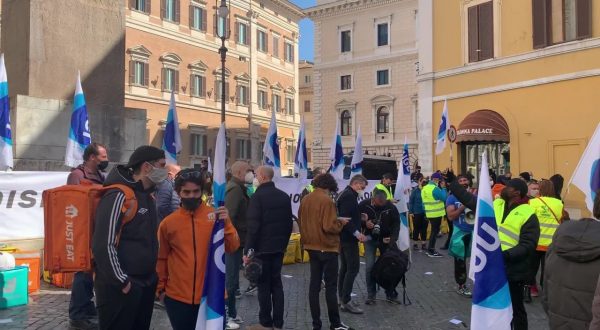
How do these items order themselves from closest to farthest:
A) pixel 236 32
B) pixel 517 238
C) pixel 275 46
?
pixel 517 238 < pixel 236 32 < pixel 275 46

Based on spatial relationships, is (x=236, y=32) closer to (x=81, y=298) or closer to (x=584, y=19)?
(x=584, y=19)

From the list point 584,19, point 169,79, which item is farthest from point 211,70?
point 584,19

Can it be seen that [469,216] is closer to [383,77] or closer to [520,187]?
[520,187]

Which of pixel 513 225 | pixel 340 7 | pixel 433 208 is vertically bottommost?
pixel 433 208

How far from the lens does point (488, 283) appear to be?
163 inches

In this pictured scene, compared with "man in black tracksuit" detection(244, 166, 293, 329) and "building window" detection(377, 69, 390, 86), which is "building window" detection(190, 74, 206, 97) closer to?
"building window" detection(377, 69, 390, 86)

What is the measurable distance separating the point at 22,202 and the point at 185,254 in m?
5.82

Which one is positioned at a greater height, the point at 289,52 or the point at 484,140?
the point at 289,52

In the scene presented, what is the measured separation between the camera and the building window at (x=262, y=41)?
173 ft

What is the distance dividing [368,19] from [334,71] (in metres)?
5.41

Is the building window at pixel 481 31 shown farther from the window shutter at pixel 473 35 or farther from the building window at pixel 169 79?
the building window at pixel 169 79

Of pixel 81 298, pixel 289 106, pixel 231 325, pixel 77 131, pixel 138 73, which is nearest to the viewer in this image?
pixel 81 298

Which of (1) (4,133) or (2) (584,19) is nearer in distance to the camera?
(1) (4,133)

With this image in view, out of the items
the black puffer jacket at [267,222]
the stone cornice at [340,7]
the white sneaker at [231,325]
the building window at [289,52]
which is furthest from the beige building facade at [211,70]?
the black puffer jacket at [267,222]
